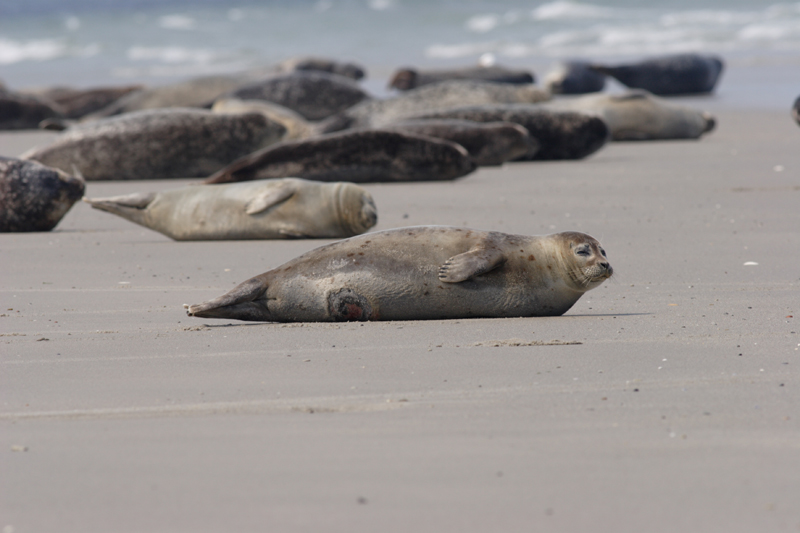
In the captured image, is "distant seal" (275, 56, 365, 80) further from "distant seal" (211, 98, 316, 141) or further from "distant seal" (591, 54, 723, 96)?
"distant seal" (211, 98, 316, 141)

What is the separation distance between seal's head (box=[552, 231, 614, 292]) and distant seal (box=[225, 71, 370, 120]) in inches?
460

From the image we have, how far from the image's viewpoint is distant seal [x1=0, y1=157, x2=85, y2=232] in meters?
6.14

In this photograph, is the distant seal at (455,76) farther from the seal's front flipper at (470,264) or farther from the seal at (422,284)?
the seal's front flipper at (470,264)

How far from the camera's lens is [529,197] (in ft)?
23.9

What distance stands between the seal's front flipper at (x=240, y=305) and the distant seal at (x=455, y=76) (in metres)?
14.1

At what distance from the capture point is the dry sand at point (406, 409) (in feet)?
6.26

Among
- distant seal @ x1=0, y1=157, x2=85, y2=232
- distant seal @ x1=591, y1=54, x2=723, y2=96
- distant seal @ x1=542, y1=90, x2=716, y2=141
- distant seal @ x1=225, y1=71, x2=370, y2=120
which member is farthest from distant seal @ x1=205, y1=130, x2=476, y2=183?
distant seal @ x1=591, y1=54, x2=723, y2=96

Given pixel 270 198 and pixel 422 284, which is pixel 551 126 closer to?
pixel 270 198

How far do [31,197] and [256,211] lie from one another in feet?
4.71

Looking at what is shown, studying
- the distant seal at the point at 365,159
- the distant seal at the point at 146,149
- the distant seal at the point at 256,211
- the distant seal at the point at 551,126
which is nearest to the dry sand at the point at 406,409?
the distant seal at the point at 256,211

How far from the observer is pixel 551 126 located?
1016cm

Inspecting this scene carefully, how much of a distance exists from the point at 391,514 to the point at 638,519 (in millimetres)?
432

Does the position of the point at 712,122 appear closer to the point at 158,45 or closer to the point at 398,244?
the point at 398,244

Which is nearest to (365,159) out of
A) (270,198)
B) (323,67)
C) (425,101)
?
(270,198)
